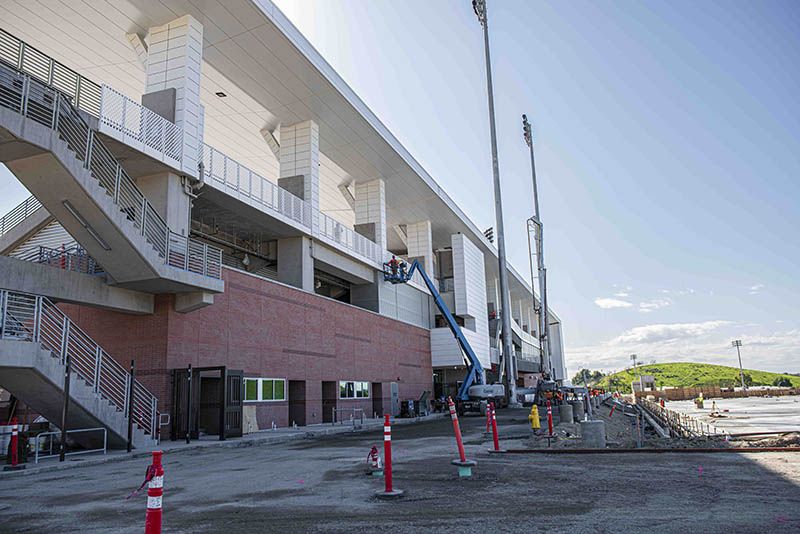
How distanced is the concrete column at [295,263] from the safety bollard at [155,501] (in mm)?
26912

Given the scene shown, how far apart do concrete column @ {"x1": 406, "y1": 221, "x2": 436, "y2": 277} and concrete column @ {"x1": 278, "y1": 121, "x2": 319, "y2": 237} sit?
63.9ft

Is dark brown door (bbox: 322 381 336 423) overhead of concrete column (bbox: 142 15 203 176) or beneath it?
beneath

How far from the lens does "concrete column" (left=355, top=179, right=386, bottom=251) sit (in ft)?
136

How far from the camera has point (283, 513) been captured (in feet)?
24.1

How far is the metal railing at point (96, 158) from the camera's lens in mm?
14359

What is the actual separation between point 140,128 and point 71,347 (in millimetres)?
7925

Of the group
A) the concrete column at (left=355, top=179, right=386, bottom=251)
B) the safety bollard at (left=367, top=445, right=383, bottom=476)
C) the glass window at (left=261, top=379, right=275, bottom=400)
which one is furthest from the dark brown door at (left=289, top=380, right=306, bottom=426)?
the safety bollard at (left=367, top=445, right=383, bottom=476)

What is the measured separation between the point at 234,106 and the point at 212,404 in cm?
1613

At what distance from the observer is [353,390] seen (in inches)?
A: 1372

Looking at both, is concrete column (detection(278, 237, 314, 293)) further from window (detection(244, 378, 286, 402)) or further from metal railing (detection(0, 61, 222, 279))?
metal railing (detection(0, 61, 222, 279))

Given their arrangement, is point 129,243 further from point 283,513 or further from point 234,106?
point 234,106

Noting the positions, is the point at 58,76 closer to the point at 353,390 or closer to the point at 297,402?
the point at 297,402

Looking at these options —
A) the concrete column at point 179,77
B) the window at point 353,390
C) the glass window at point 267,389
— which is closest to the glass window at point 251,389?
the glass window at point 267,389

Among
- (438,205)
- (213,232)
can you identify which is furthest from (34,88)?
(438,205)
